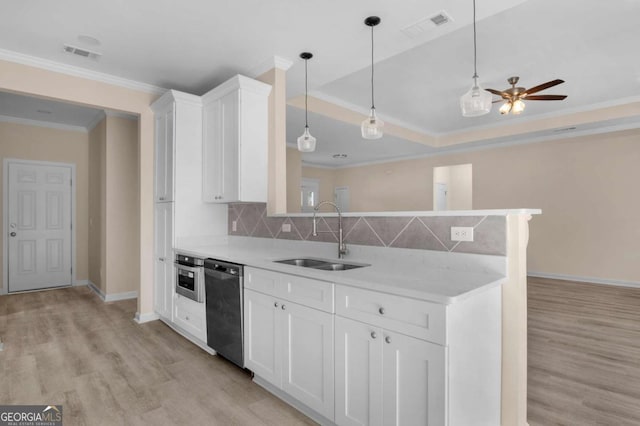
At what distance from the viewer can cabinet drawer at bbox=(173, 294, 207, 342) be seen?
117 inches

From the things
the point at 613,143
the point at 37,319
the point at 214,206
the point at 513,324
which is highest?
the point at 613,143

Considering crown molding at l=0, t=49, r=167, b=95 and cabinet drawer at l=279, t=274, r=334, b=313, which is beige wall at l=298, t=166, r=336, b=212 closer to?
crown molding at l=0, t=49, r=167, b=95

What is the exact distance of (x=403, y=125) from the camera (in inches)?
256

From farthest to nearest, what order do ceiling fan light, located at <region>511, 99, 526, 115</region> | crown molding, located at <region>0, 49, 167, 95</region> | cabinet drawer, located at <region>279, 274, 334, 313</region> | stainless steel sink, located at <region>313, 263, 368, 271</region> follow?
ceiling fan light, located at <region>511, 99, 526, 115</region>, crown molding, located at <region>0, 49, 167, 95</region>, stainless steel sink, located at <region>313, 263, 368, 271</region>, cabinet drawer, located at <region>279, 274, 334, 313</region>

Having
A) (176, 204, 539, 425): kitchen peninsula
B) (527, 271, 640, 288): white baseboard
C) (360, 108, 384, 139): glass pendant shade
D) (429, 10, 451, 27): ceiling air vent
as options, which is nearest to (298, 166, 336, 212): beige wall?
(527, 271, 640, 288): white baseboard

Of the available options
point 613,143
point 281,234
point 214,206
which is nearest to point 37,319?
point 214,206

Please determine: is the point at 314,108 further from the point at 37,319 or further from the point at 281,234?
the point at 37,319

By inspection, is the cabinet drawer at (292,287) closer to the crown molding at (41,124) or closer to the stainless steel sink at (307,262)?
the stainless steel sink at (307,262)

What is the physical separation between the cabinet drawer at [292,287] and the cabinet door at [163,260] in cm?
155

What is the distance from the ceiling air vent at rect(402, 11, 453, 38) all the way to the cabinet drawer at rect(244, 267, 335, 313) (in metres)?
2.18

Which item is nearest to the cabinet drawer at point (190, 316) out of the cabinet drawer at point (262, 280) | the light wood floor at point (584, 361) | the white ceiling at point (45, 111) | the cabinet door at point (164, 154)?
the cabinet drawer at point (262, 280)

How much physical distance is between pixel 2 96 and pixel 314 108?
3857mm

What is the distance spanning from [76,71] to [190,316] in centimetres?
266

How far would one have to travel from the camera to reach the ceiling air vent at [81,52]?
3055 mm
